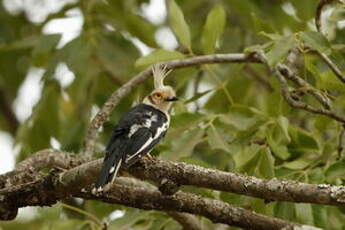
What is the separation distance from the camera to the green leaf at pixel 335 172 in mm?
4797

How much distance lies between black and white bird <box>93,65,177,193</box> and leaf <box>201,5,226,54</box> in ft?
1.25

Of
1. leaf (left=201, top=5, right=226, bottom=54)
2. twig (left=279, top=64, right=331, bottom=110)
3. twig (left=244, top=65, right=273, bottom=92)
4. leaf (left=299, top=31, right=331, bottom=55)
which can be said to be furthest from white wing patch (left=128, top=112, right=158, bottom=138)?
twig (left=244, top=65, right=273, bottom=92)

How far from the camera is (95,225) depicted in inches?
212

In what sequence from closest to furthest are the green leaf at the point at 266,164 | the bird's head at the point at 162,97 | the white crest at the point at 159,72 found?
the green leaf at the point at 266,164
the white crest at the point at 159,72
the bird's head at the point at 162,97

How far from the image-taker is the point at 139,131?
5.20 meters

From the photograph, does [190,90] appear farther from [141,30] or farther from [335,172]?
[335,172]

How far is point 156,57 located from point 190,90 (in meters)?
3.47

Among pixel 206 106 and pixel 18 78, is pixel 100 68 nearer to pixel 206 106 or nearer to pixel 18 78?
pixel 206 106

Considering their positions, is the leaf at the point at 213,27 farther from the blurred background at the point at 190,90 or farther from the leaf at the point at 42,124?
the leaf at the point at 42,124

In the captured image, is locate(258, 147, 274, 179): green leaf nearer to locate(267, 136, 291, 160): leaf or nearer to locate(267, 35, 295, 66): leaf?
locate(267, 136, 291, 160): leaf

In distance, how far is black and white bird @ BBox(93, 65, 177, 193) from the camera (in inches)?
178

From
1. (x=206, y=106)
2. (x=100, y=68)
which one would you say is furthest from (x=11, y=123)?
(x=206, y=106)

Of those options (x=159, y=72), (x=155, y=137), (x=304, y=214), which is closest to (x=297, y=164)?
(x=304, y=214)

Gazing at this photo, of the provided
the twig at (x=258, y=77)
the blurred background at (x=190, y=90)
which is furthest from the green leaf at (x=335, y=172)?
the twig at (x=258, y=77)
